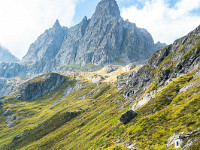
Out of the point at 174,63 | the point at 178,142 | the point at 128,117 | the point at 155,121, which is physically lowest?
the point at 155,121

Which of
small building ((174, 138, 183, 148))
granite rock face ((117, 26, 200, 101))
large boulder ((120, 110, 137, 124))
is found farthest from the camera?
granite rock face ((117, 26, 200, 101))

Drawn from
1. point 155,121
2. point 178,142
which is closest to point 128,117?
point 155,121

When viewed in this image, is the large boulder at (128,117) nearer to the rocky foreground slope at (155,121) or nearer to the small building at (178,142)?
the rocky foreground slope at (155,121)

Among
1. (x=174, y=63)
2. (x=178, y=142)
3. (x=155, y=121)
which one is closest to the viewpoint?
(x=178, y=142)

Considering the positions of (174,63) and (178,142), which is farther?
(174,63)

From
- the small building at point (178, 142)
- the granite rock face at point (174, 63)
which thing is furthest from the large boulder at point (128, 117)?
the small building at point (178, 142)

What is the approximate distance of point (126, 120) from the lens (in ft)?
237

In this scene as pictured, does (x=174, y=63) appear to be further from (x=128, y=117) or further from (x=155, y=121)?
(x=155, y=121)

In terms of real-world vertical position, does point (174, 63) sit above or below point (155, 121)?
above

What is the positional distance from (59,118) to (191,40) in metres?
171

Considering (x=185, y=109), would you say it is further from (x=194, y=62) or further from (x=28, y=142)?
(x=28, y=142)

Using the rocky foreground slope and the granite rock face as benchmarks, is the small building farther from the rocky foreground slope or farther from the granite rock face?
the granite rock face

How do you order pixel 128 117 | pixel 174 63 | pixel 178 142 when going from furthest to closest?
pixel 174 63 < pixel 128 117 < pixel 178 142

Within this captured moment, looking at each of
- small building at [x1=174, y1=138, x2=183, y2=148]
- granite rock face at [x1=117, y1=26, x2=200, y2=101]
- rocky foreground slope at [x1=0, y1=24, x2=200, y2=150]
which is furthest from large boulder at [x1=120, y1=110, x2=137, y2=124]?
small building at [x1=174, y1=138, x2=183, y2=148]
